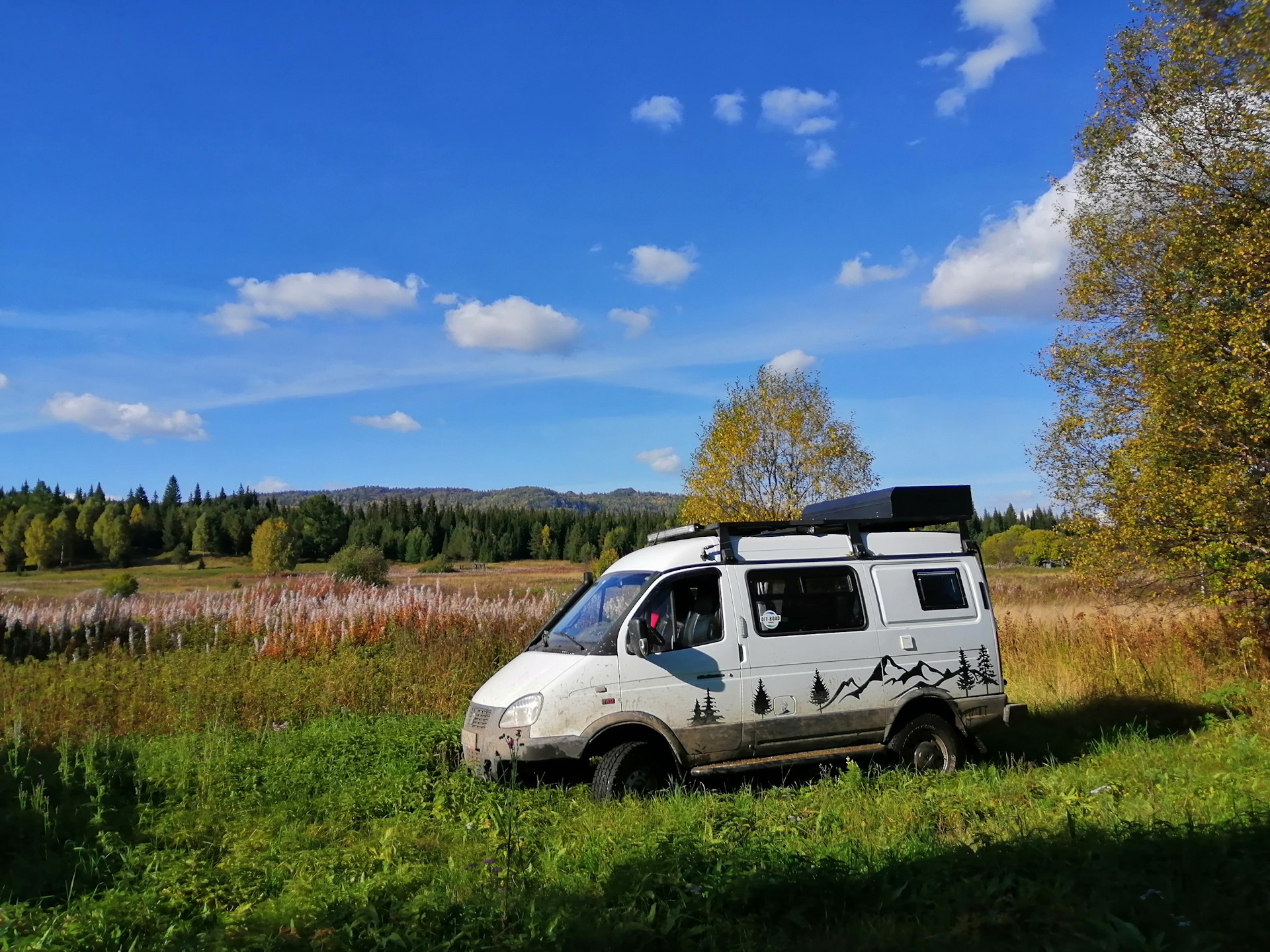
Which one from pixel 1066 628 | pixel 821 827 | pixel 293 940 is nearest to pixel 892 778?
pixel 821 827

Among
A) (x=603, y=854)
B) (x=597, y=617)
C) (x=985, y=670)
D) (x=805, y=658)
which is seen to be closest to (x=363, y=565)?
(x=597, y=617)

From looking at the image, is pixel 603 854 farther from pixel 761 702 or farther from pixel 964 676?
pixel 964 676

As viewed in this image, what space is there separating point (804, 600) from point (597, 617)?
6.49ft

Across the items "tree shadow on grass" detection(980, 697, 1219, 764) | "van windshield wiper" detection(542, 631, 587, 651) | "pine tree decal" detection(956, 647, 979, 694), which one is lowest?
"tree shadow on grass" detection(980, 697, 1219, 764)

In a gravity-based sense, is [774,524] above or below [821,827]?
above

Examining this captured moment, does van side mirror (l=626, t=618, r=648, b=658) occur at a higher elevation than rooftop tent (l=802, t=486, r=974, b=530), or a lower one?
lower

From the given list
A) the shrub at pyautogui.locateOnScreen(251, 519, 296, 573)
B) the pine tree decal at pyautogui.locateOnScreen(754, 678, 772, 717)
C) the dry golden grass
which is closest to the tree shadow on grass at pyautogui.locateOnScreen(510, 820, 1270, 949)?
the pine tree decal at pyautogui.locateOnScreen(754, 678, 772, 717)

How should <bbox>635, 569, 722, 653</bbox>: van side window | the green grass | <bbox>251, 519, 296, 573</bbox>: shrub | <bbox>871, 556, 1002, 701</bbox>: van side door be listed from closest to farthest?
the green grass → <bbox>635, 569, 722, 653</bbox>: van side window → <bbox>871, 556, 1002, 701</bbox>: van side door → <bbox>251, 519, 296, 573</bbox>: shrub

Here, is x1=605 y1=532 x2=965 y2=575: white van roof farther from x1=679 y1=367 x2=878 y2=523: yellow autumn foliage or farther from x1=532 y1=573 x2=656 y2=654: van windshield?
x1=679 y1=367 x2=878 y2=523: yellow autumn foliage

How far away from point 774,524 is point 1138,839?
3.94 m

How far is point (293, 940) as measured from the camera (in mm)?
4230

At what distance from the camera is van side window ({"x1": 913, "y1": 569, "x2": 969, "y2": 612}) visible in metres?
8.69

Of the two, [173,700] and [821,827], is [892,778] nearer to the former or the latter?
[821,827]

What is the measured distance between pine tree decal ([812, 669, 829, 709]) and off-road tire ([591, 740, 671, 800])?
154cm
